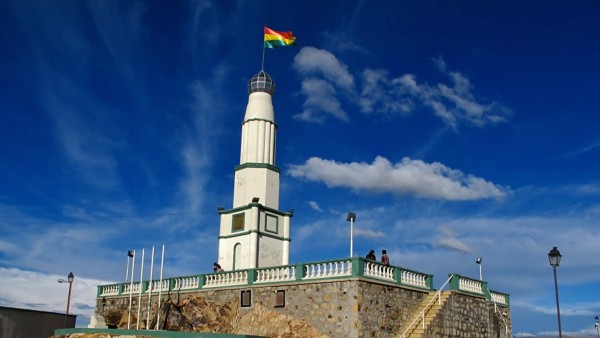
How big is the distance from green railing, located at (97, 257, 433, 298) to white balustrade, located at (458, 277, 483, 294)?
1.54 meters

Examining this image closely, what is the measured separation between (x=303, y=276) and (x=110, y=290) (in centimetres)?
1433

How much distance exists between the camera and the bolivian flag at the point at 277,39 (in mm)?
34531

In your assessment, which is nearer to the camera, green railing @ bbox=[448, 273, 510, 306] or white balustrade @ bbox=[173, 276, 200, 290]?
green railing @ bbox=[448, 273, 510, 306]

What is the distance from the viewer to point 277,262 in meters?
32.0

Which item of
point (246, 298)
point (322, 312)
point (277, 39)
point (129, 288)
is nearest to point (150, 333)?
point (246, 298)

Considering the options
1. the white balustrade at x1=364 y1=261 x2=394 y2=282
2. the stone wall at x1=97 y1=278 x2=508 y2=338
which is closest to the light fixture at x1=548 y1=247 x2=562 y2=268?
the stone wall at x1=97 y1=278 x2=508 y2=338

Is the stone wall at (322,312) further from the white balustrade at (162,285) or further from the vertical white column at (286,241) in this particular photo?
the vertical white column at (286,241)

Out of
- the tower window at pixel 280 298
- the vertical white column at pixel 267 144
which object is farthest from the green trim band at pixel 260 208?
the tower window at pixel 280 298

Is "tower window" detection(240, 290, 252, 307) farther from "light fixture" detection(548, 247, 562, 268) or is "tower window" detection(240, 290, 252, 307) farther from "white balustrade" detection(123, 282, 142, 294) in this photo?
"light fixture" detection(548, 247, 562, 268)

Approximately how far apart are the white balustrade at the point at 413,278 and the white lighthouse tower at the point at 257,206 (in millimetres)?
9313

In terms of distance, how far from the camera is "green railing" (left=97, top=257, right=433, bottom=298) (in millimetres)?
21203

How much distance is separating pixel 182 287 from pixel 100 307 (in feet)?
23.9

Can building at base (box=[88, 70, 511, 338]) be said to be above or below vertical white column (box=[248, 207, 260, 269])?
below

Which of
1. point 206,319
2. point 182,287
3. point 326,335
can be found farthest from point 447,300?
point 182,287
